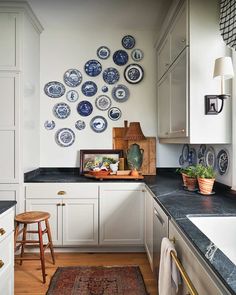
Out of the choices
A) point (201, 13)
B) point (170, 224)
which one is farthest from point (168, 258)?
point (201, 13)

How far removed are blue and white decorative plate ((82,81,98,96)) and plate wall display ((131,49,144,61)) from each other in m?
0.60

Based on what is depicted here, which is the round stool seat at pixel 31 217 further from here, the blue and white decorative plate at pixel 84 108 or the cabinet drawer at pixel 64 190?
the blue and white decorative plate at pixel 84 108

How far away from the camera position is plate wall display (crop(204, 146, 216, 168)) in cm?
233

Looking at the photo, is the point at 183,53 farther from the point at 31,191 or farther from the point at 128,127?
the point at 31,191

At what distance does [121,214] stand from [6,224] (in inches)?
53.6

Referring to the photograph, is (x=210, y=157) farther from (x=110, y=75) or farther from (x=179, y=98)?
(x=110, y=75)

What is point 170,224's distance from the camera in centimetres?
148

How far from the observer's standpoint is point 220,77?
185 cm

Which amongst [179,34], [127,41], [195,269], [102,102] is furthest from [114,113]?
[195,269]

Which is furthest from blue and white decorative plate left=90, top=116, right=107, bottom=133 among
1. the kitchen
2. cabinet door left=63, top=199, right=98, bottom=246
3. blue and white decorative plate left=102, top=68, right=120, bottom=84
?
cabinet door left=63, top=199, right=98, bottom=246

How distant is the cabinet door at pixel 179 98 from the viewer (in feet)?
6.63

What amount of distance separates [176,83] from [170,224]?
51.1 inches

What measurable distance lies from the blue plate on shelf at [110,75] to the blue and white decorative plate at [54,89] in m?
0.53

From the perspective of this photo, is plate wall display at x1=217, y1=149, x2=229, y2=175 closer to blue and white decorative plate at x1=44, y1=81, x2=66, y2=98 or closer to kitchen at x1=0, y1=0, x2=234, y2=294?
kitchen at x1=0, y1=0, x2=234, y2=294
